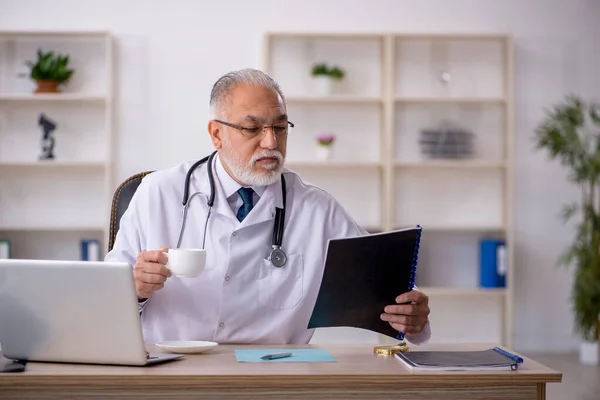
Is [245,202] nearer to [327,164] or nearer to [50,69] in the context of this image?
[327,164]

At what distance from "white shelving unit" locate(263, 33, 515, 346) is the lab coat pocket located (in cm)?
289

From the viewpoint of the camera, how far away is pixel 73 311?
148 cm

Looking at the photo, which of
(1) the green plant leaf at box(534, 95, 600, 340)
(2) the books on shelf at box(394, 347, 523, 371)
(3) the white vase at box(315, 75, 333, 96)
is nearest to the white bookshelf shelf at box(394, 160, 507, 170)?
(1) the green plant leaf at box(534, 95, 600, 340)

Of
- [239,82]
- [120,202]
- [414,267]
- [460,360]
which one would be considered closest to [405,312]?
[414,267]

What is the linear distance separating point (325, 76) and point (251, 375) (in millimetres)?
3649

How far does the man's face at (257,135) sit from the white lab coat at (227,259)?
7 centimetres

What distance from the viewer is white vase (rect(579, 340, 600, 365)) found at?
4734 millimetres

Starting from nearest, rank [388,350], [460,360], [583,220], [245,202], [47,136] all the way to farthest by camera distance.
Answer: [460,360] → [388,350] → [245,202] → [47,136] → [583,220]

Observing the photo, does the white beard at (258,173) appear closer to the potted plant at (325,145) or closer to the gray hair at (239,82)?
the gray hair at (239,82)

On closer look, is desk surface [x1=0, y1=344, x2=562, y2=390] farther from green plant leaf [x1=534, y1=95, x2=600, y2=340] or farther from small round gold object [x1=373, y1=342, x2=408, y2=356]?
green plant leaf [x1=534, y1=95, x2=600, y2=340]

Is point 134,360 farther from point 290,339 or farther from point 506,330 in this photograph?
point 506,330

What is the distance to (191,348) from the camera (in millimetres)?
A: 1652

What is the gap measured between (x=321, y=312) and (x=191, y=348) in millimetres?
304

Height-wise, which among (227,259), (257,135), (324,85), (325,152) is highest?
(324,85)
